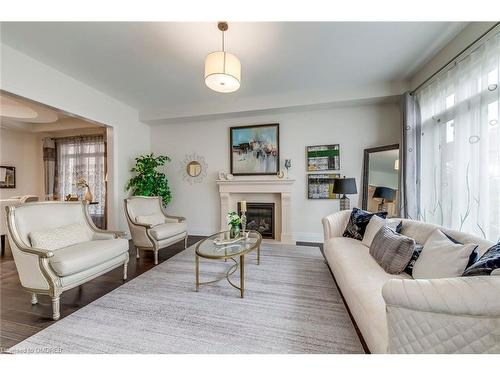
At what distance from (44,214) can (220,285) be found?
6.70ft

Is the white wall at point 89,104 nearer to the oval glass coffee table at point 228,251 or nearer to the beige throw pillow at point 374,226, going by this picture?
the oval glass coffee table at point 228,251

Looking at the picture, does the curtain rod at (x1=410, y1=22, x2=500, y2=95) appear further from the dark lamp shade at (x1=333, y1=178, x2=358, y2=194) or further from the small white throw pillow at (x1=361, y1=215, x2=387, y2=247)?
the small white throw pillow at (x1=361, y1=215, x2=387, y2=247)

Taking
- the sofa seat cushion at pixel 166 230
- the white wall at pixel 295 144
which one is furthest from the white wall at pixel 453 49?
the sofa seat cushion at pixel 166 230

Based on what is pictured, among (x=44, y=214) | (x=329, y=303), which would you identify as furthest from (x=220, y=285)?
(x=44, y=214)

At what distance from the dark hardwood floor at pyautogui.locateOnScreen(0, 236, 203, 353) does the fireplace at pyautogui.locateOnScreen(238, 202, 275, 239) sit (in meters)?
2.09

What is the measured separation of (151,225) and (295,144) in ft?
9.79

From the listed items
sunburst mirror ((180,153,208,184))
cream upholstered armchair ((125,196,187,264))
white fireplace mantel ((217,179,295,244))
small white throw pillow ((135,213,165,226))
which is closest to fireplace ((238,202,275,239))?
white fireplace mantel ((217,179,295,244))

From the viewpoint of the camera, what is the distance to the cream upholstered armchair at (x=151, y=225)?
303 cm

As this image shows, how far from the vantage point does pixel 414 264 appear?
157cm

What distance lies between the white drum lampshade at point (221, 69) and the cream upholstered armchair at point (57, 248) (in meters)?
2.12

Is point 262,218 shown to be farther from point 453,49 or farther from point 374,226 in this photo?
point 453,49

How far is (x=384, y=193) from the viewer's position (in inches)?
140

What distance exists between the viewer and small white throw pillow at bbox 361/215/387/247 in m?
2.23
